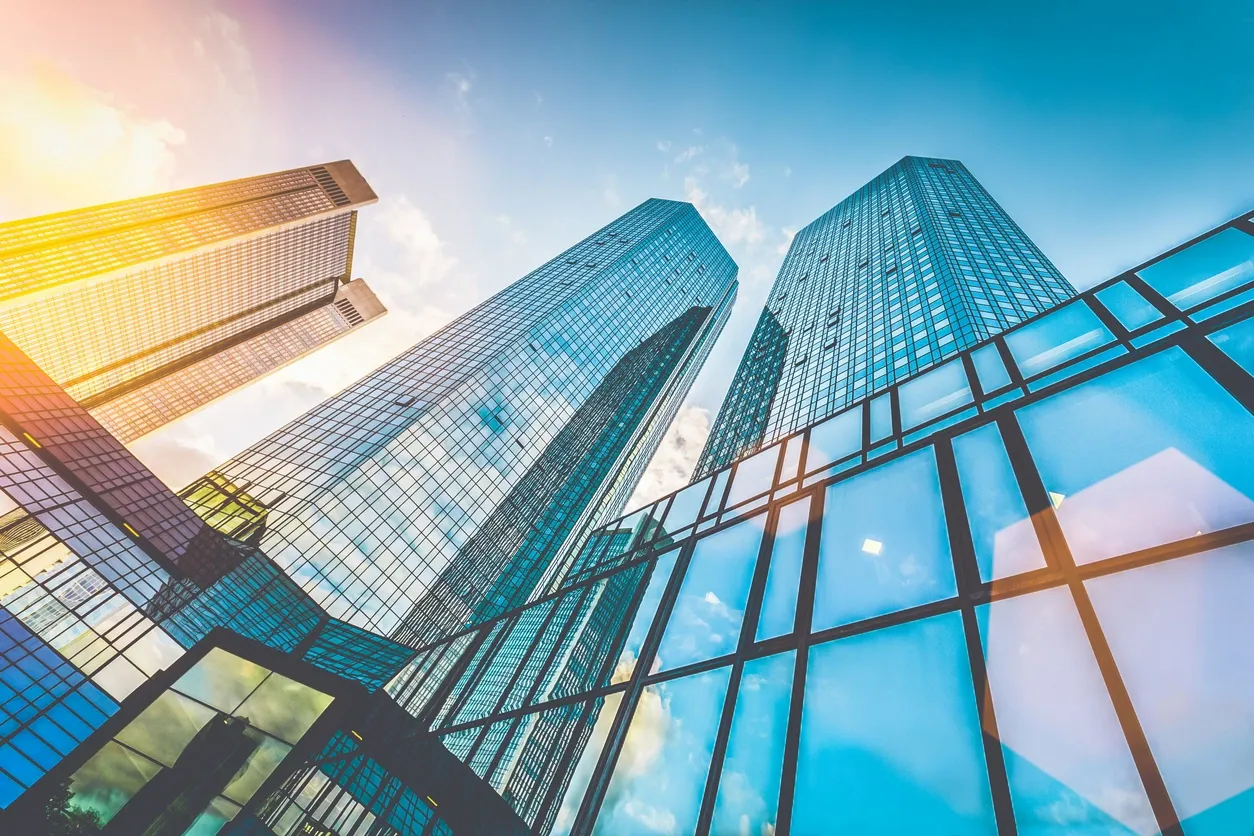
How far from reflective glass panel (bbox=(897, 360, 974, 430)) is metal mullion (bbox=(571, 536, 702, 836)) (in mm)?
5612

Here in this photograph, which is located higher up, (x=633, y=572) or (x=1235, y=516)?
(x=633, y=572)

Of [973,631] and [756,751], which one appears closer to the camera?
[973,631]

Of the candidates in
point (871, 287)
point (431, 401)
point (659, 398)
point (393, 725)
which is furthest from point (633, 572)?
point (659, 398)

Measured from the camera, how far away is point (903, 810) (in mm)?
5191

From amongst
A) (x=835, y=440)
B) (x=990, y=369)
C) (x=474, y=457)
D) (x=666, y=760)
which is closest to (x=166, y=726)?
(x=666, y=760)

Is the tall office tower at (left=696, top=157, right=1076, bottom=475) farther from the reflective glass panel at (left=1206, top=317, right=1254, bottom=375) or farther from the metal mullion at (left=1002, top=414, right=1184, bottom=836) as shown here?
the metal mullion at (left=1002, top=414, right=1184, bottom=836)

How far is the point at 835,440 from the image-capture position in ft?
38.9

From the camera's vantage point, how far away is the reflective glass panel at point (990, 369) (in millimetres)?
9473

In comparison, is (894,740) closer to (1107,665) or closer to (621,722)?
(1107,665)

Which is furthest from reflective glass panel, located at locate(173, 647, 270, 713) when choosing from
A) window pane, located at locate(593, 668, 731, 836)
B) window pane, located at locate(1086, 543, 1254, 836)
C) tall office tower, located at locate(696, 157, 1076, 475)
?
tall office tower, located at locate(696, 157, 1076, 475)

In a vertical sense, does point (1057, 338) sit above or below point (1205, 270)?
above

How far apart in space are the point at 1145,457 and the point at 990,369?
4571 mm

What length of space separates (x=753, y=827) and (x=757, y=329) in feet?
435

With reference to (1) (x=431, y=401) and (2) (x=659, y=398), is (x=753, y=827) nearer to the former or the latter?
(1) (x=431, y=401)
